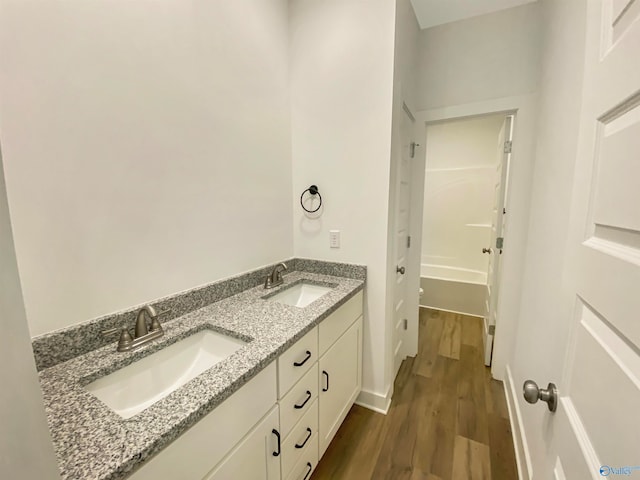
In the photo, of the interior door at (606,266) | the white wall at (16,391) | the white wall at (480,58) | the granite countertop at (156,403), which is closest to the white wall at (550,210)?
the white wall at (480,58)

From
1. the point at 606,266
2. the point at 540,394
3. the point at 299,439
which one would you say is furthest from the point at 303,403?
the point at 606,266

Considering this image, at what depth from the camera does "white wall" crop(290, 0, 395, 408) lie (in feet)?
5.21

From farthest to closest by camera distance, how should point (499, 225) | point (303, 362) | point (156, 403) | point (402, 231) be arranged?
point (499, 225) → point (402, 231) → point (303, 362) → point (156, 403)

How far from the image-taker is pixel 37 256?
0.83m

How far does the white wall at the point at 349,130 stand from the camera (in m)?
1.59

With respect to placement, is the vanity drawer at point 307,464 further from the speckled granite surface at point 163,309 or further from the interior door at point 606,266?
the interior door at point 606,266

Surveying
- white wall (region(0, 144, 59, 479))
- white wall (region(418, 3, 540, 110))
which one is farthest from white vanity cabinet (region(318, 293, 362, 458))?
white wall (region(418, 3, 540, 110))

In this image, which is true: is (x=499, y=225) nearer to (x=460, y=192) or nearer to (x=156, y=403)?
(x=460, y=192)

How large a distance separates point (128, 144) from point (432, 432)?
7.27 ft

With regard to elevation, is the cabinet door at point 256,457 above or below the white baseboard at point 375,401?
above

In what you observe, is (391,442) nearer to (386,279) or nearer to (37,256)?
(386,279)

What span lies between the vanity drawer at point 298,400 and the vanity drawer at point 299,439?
0.11 feet

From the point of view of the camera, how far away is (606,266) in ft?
1.54

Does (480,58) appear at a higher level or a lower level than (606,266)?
higher
